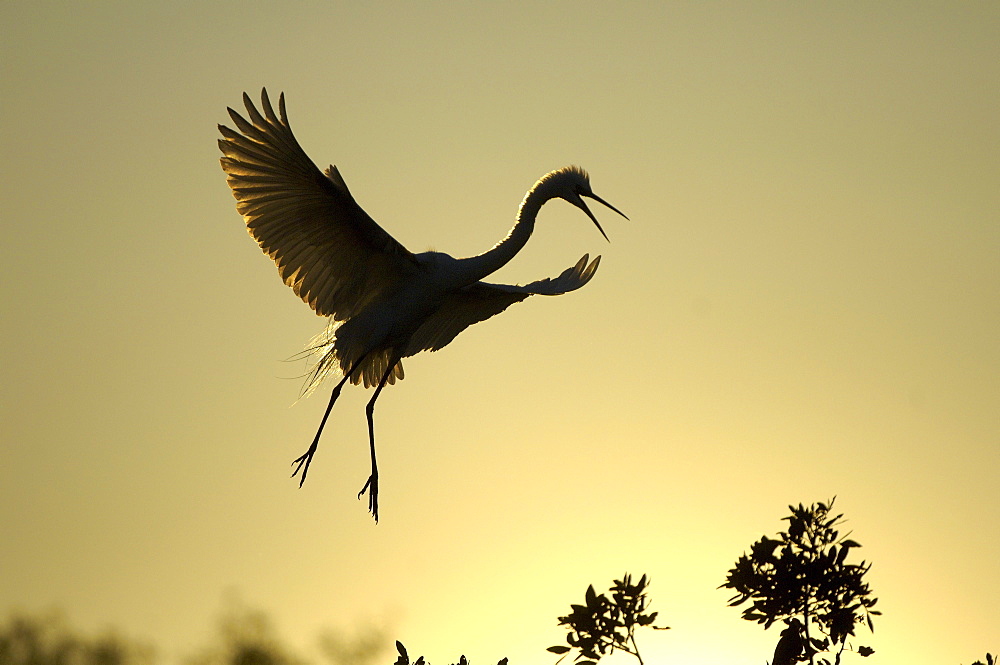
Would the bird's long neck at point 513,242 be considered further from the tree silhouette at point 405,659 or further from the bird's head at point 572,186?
the tree silhouette at point 405,659

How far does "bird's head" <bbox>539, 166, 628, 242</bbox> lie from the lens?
9.30 m

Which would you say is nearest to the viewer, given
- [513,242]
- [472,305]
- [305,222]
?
[305,222]

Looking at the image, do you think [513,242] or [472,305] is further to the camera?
[472,305]

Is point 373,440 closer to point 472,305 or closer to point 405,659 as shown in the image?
point 472,305

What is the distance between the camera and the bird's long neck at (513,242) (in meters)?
8.69

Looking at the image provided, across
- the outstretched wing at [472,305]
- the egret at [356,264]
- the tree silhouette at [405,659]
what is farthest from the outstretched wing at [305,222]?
the tree silhouette at [405,659]

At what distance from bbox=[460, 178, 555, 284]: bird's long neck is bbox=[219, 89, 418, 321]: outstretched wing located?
0.47m

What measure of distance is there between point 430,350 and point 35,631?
19535 mm

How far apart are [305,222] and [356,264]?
53cm

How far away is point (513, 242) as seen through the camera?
8.84 m

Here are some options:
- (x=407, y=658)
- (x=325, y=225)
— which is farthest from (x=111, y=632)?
(x=407, y=658)

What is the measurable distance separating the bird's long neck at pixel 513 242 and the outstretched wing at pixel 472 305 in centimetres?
34

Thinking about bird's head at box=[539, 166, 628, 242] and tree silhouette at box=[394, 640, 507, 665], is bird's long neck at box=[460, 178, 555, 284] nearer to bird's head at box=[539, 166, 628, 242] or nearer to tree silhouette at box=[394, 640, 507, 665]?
bird's head at box=[539, 166, 628, 242]

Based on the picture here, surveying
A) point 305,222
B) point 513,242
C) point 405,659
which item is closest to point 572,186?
point 513,242
